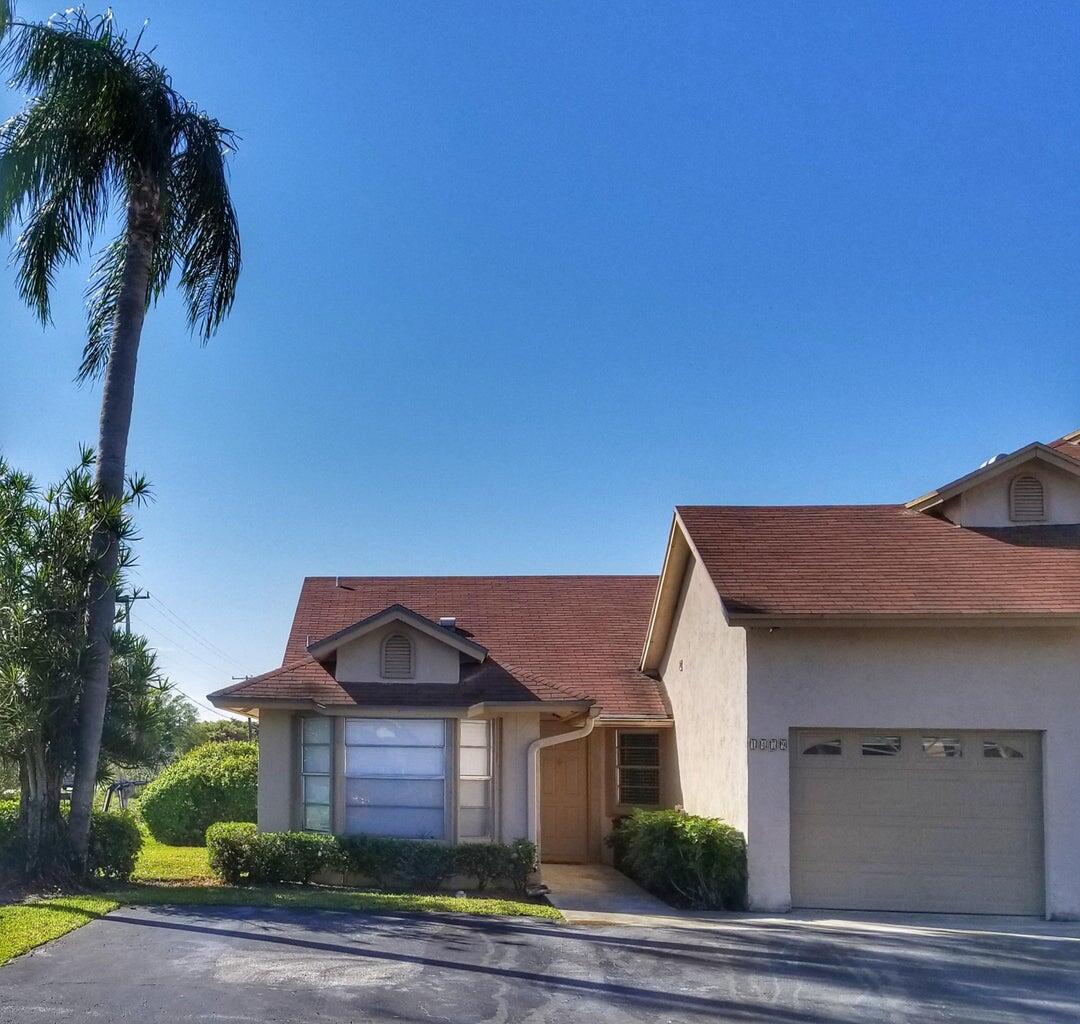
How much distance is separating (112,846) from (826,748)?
9.29 m

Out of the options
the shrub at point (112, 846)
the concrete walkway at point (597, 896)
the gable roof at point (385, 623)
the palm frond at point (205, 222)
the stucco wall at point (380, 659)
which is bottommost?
the concrete walkway at point (597, 896)

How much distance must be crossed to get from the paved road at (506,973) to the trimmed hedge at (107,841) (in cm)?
263

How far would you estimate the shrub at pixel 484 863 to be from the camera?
14.6m

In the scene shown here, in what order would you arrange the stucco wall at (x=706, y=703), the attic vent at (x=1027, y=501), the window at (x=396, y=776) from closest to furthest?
the stucco wall at (x=706, y=703), the window at (x=396, y=776), the attic vent at (x=1027, y=501)

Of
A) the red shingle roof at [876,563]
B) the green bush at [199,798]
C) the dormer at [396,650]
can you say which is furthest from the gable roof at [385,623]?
the green bush at [199,798]

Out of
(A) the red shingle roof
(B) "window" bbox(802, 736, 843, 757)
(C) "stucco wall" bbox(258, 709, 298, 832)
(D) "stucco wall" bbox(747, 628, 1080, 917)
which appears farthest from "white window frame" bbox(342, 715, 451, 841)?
(B) "window" bbox(802, 736, 843, 757)

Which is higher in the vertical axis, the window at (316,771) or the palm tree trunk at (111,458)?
the palm tree trunk at (111,458)

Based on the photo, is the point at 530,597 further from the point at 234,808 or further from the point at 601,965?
the point at 601,965

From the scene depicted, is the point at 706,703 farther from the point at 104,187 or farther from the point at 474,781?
the point at 104,187

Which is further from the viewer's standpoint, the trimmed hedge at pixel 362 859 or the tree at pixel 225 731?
the tree at pixel 225 731

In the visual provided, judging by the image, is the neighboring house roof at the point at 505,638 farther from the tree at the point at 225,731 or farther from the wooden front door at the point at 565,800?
the tree at the point at 225,731

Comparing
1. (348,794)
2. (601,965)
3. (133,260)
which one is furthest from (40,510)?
(601,965)

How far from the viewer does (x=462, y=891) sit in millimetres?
14531

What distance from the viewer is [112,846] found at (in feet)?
45.3
